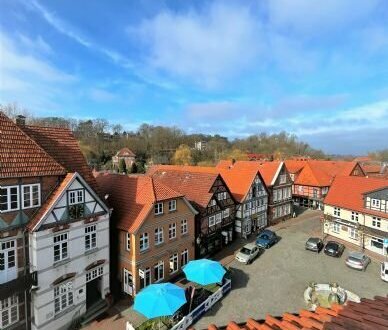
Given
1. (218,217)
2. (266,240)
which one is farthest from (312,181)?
(218,217)

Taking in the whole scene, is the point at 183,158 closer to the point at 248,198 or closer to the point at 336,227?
the point at 248,198

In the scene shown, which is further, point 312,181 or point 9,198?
point 312,181

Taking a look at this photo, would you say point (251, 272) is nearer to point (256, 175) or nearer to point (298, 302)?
point (298, 302)

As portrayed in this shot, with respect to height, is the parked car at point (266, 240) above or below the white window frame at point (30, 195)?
below

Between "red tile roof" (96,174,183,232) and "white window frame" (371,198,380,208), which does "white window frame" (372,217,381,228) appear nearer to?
"white window frame" (371,198,380,208)

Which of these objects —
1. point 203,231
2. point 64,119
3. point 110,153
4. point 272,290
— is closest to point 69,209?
point 203,231

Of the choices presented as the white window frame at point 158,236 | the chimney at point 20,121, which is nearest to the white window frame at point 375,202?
the white window frame at point 158,236

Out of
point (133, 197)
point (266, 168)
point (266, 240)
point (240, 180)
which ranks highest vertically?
point (266, 168)

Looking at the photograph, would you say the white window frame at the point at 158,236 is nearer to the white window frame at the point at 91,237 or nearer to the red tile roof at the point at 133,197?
the red tile roof at the point at 133,197
